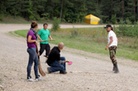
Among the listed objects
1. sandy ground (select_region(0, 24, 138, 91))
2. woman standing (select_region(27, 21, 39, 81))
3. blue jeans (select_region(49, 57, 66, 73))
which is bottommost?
sandy ground (select_region(0, 24, 138, 91))

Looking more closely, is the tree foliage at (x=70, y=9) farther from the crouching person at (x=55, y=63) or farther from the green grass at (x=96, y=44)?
the crouching person at (x=55, y=63)

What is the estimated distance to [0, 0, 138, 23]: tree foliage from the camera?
212 feet

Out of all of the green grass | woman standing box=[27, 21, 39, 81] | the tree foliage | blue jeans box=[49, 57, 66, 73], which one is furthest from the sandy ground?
the tree foliage

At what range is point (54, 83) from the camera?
9617 millimetres

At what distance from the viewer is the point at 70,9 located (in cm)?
7319

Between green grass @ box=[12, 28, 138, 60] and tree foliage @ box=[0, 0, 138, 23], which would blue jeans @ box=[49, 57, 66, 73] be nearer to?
green grass @ box=[12, 28, 138, 60]

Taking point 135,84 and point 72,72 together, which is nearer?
point 135,84

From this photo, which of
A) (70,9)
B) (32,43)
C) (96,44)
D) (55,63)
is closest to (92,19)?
(70,9)

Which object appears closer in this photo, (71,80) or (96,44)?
(71,80)

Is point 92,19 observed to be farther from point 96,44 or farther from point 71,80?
point 71,80

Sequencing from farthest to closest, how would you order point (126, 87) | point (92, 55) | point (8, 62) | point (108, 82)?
point (92, 55), point (8, 62), point (108, 82), point (126, 87)

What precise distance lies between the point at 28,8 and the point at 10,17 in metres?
4.97

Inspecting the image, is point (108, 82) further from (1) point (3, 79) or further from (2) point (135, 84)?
(1) point (3, 79)

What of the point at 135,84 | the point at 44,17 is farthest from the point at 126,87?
the point at 44,17
